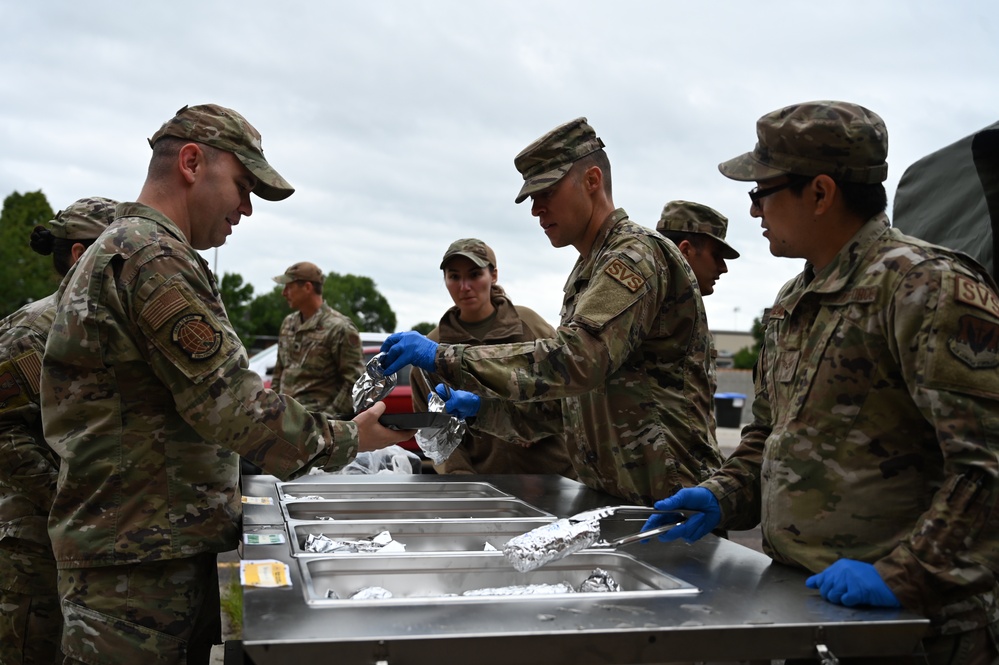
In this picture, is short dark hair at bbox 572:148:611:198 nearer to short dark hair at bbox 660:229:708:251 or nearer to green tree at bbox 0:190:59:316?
short dark hair at bbox 660:229:708:251

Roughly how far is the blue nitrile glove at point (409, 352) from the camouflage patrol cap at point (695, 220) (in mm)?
2582

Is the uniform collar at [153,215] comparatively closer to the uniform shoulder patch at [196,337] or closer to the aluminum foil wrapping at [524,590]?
the uniform shoulder patch at [196,337]

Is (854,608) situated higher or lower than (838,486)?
lower

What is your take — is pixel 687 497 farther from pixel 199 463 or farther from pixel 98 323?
pixel 98 323

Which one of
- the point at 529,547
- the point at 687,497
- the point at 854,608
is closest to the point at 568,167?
the point at 687,497

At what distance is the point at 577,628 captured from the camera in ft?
4.78

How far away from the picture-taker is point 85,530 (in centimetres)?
202

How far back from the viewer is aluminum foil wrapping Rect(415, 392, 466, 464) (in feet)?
10.5

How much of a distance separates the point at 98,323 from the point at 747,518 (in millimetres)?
1708

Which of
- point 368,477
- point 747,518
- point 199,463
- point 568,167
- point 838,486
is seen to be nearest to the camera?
point 838,486

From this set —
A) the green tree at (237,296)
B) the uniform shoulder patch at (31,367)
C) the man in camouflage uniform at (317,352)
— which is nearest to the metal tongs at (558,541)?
Result: the uniform shoulder patch at (31,367)

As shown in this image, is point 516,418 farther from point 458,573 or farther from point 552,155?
point 458,573

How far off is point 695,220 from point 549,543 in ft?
11.1

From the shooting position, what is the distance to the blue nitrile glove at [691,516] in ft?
7.13
